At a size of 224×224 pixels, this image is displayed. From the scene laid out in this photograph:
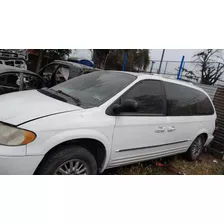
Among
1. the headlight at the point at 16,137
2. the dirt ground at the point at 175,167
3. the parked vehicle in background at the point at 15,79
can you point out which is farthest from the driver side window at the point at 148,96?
the parked vehicle in background at the point at 15,79

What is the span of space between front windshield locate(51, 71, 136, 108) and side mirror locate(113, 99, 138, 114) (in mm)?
188

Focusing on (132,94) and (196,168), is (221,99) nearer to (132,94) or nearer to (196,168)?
(196,168)

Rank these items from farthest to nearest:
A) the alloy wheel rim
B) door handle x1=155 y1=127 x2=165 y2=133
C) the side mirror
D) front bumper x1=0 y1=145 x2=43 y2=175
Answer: door handle x1=155 y1=127 x2=165 y2=133, the side mirror, the alloy wheel rim, front bumper x1=0 y1=145 x2=43 y2=175

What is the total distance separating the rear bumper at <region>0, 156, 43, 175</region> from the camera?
185 cm

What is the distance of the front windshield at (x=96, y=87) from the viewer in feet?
8.54

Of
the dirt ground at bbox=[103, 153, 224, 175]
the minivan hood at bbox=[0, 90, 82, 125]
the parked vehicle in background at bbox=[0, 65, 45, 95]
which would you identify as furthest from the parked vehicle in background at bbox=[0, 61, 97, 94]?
the dirt ground at bbox=[103, 153, 224, 175]

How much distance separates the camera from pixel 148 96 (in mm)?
2984

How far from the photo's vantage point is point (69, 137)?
2115 mm

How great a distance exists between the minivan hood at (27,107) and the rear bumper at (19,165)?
343 millimetres

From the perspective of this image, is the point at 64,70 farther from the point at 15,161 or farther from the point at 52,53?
the point at 52,53

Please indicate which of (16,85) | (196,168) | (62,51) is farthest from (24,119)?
(62,51)

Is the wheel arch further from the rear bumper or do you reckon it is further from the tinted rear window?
the tinted rear window

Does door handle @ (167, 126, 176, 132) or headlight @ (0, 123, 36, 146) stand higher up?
headlight @ (0, 123, 36, 146)

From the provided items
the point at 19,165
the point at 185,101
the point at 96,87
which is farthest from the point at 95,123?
the point at 185,101
